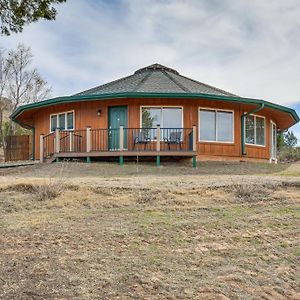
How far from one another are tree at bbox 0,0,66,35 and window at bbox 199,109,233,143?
818 centimetres

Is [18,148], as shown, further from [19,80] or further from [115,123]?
[19,80]

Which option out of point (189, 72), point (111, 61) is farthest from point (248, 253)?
point (189, 72)

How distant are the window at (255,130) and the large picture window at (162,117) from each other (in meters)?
3.21

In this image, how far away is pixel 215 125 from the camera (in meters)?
15.9

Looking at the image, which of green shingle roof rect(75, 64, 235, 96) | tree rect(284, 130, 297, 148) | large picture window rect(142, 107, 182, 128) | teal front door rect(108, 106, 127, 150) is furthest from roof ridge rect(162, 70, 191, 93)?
tree rect(284, 130, 297, 148)

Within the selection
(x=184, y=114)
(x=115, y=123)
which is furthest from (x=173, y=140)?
(x=115, y=123)

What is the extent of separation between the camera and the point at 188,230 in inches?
226

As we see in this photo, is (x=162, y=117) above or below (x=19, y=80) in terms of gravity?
below

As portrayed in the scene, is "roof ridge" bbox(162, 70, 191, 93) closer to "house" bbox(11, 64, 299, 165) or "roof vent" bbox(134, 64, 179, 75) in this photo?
"house" bbox(11, 64, 299, 165)

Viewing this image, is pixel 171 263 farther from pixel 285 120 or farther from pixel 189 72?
pixel 189 72

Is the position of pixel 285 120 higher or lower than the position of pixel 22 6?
lower

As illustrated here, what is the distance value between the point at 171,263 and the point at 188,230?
43.9 inches

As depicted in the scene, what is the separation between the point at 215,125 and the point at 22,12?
912cm

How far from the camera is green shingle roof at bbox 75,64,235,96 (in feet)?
51.4
